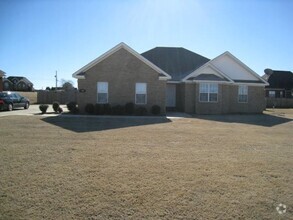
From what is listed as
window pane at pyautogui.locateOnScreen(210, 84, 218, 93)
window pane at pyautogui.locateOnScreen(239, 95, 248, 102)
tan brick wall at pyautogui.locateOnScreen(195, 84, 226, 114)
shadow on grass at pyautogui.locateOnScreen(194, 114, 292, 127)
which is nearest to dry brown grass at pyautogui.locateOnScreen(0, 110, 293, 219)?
shadow on grass at pyautogui.locateOnScreen(194, 114, 292, 127)

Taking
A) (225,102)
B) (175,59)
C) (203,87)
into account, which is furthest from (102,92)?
(225,102)

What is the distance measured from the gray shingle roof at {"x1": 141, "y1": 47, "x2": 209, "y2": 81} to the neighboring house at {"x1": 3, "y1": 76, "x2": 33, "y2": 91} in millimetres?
61079

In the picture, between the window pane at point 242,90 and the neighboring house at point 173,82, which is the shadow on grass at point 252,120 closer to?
the neighboring house at point 173,82

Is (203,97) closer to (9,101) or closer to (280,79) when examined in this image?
(9,101)

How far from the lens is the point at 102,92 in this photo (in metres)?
23.3

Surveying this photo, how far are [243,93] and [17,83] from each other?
239 feet

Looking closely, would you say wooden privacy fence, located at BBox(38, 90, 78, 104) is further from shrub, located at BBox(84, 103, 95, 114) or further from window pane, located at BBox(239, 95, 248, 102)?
window pane, located at BBox(239, 95, 248, 102)

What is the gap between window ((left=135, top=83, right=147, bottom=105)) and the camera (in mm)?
23439

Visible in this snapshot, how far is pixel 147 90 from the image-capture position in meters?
23.5

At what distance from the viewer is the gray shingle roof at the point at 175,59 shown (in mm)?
29625

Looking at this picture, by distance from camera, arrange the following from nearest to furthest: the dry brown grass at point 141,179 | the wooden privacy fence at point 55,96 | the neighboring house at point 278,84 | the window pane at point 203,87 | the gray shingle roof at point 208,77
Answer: the dry brown grass at point 141,179 < the gray shingle roof at point 208,77 < the window pane at point 203,87 < the wooden privacy fence at point 55,96 < the neighboring house at point 278,84

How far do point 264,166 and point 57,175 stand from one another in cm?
520

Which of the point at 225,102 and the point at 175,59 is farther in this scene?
the point at 175,59

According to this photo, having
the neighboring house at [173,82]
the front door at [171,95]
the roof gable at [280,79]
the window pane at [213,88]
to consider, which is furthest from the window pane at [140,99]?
the roof gable at [280,79]
